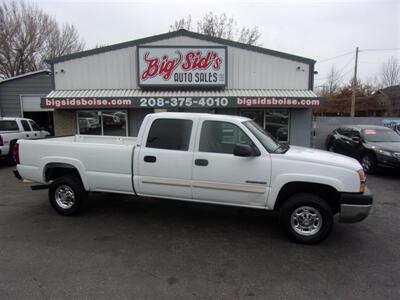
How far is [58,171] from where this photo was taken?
18.2ft

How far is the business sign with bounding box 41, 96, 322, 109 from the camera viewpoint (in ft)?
37.8

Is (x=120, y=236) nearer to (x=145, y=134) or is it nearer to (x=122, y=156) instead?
(x=122, y=156)

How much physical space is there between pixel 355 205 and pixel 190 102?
845 centimetres

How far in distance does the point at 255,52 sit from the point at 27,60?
2594 cm

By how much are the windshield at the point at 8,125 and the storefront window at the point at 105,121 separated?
257cm

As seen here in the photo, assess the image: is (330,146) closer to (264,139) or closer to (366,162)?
(366,162)

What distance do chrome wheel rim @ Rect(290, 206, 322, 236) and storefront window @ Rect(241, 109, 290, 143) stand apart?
893 centimetres

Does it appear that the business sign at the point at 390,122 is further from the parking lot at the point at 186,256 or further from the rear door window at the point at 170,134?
the rear door window at the point at 170,134

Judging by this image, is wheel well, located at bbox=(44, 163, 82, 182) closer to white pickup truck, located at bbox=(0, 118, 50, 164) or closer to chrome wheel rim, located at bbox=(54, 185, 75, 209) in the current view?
chrome wheel rim, located at bbox=(54, 185, 75, 209)

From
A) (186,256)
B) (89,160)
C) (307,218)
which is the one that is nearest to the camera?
(186,256)

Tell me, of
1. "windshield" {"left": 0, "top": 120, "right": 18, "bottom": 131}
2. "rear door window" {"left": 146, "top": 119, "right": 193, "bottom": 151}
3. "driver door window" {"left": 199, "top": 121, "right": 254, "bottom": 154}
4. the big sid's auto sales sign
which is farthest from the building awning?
"driver door window" {"left": 199, "top": 121, "right": 254, "bottom": 154}

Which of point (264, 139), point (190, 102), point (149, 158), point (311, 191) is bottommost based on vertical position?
point (311, 191)

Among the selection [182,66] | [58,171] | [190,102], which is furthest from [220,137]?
[182,66]

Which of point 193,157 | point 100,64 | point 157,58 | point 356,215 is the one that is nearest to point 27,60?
point 100,64
